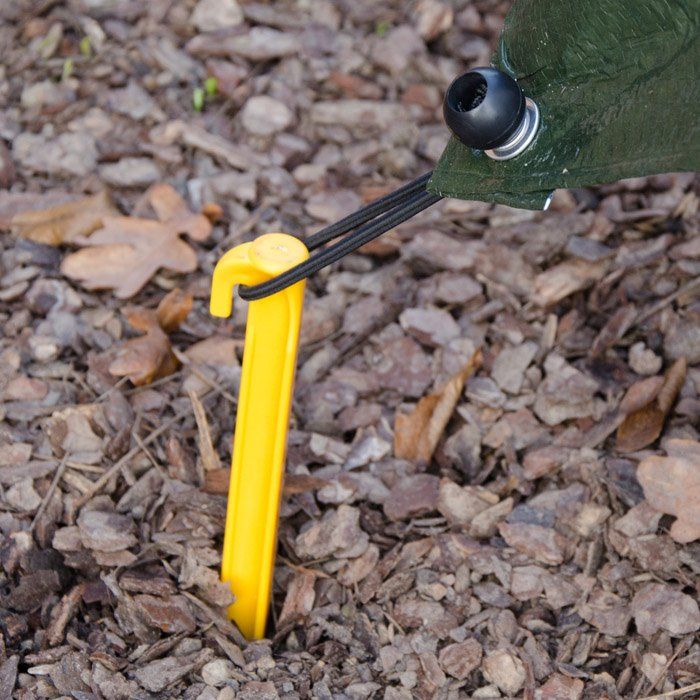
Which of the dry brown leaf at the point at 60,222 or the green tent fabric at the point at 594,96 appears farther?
the dry brown leaf at the point at 60,222

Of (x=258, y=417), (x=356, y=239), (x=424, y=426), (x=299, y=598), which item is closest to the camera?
(x=356, y=239)

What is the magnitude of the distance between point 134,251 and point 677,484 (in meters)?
1.15

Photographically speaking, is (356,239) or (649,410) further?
(649,410)

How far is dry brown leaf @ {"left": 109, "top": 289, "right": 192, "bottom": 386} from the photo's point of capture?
174cm

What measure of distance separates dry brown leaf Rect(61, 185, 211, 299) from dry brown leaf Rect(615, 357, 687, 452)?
916 millimetres

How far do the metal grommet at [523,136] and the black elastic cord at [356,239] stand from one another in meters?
0.13

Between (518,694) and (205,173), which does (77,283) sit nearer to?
(205,173)

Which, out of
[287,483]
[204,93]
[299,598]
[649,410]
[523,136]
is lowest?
[299,598]

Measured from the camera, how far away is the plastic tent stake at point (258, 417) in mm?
1312

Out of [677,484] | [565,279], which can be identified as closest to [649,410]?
[677,484]

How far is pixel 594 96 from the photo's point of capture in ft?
3.59

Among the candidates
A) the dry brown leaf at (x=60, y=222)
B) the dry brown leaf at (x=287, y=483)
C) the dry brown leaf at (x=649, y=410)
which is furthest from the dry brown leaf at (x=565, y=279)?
the dry brown leaf at (x=60, y=222)

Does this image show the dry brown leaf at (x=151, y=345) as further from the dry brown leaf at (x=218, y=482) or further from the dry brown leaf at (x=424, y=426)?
the dry brown leaf at (x=424, y=426)

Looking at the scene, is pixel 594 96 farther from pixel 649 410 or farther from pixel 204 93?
pixel 204 93
